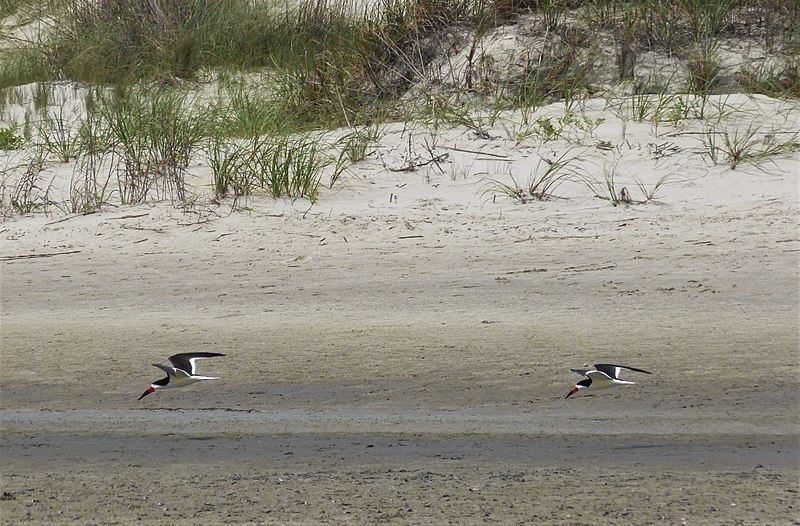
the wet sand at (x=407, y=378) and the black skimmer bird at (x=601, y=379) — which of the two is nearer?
the wet sand at (x=407, y=378)

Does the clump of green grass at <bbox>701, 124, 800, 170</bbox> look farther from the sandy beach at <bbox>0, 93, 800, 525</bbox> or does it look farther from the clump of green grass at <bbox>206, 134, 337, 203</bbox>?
the clump of green grass at <bbox>206, 134, 337, 203</bbox>

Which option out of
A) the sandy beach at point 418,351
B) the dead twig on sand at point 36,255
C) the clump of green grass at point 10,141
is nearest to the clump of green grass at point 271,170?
the sandy beach at point 418,351

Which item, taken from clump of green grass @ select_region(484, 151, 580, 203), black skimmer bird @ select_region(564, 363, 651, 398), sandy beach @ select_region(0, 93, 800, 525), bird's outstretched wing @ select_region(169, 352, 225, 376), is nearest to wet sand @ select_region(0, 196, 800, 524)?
sandy beach @ select_region(0, 93, 800, 525)

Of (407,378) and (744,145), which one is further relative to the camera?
(744,145)

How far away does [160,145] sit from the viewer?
269 inches

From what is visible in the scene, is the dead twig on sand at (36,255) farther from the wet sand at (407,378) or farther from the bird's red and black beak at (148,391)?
the bird's red and black beak at (148,391)

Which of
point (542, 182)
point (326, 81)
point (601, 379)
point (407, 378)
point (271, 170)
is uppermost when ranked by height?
point (326, 81)

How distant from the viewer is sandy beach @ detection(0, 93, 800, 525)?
3.10m

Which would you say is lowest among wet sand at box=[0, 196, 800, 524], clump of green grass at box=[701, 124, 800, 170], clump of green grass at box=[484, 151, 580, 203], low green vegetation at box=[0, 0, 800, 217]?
wet sand at box=[0, 196, 800, 524]

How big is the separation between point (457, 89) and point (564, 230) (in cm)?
267

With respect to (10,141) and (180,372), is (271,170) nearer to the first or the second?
(10,141)

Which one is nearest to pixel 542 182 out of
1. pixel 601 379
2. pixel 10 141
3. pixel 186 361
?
pixel 601 379

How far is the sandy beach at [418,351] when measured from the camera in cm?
310

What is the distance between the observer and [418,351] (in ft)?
13.7
